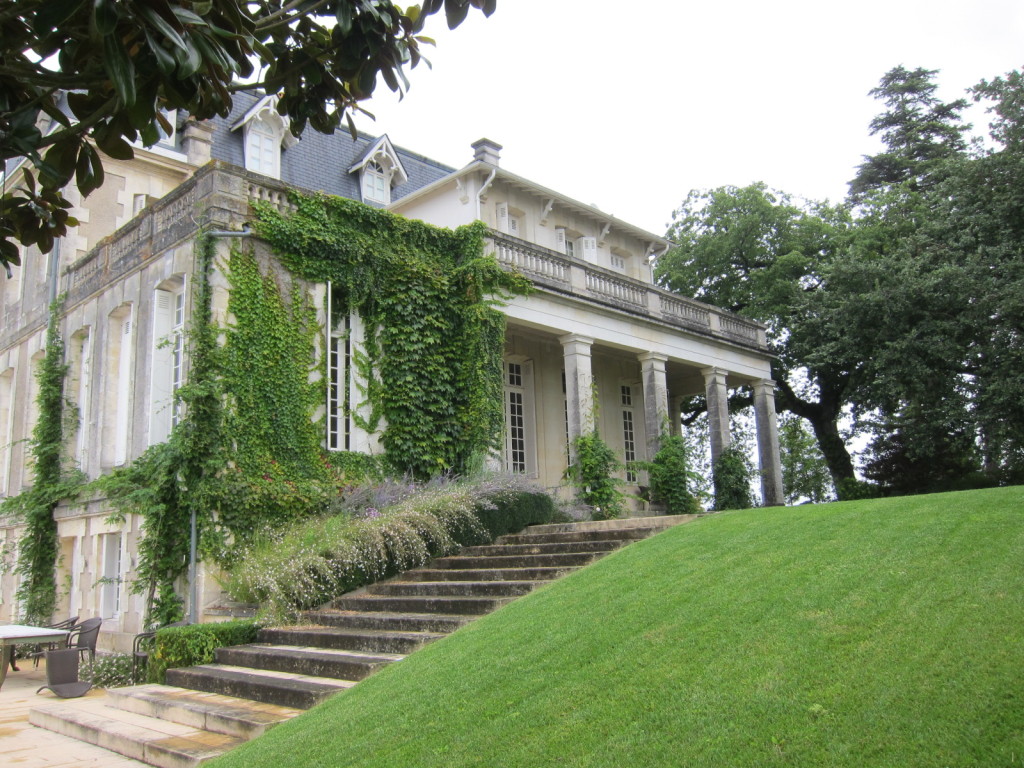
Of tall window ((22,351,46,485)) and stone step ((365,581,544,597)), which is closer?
stone step ((365,581,544,597))

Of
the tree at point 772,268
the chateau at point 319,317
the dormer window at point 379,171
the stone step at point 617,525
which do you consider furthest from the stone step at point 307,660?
the tree at point 772,268

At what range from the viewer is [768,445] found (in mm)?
22938

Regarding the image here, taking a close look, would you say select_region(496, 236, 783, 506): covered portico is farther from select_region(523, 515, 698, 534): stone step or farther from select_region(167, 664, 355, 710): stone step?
select_region(167, 664, 355, 710): stone step

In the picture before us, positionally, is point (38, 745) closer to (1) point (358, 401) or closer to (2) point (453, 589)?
(2) point (453, 589)

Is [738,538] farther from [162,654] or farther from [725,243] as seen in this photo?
[725,243]

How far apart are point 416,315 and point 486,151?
639cm

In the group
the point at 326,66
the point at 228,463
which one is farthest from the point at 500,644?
the point at 228,463

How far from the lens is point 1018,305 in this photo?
15414mm

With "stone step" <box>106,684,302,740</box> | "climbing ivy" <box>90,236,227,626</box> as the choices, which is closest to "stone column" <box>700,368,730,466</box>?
"climbing ivy" <box>90,236,227,626</box>

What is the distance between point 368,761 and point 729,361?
61.1 feet

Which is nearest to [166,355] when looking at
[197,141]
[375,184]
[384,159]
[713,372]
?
[197,141]

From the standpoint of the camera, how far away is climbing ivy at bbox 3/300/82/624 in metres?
15.7

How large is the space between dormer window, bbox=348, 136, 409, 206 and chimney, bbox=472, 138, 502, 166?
2998 mm

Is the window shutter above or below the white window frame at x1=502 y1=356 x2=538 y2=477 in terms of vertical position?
above
